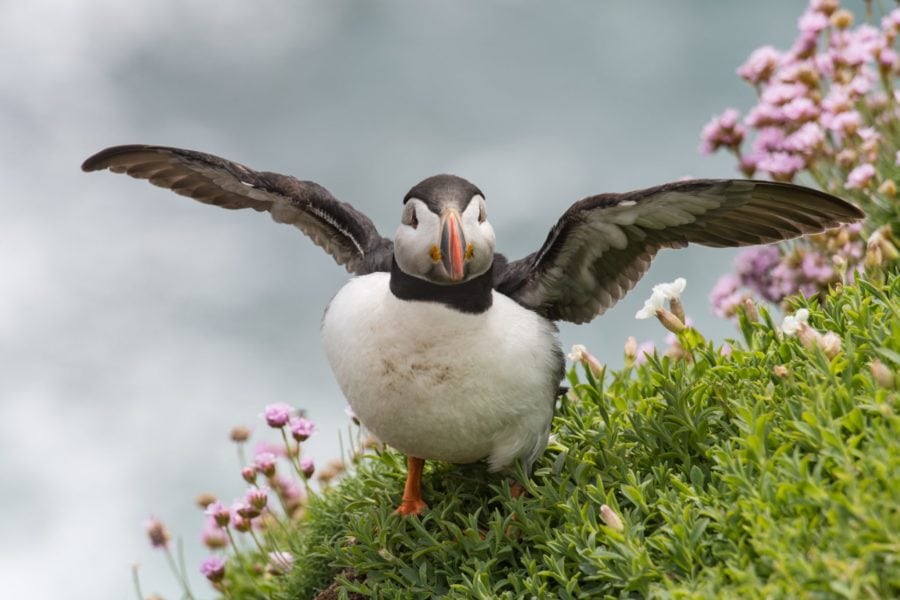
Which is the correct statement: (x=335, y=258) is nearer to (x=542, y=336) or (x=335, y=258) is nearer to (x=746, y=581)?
(x=542, y=336)

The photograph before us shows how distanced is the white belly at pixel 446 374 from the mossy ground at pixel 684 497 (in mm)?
371

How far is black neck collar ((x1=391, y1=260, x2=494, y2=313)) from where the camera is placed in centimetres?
480

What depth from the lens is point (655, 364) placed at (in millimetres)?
5535

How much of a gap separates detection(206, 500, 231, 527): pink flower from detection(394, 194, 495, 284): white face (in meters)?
2.61

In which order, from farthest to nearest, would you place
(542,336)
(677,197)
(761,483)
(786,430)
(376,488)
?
(376,488) < (542,336) < (677,197) < (786,430) < (761,483)

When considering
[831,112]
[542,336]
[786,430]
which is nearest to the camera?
[786,430]

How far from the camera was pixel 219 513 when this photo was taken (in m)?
6.54

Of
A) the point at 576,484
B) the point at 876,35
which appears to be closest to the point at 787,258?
the point at 876,35

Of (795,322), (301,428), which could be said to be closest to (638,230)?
(795,322)

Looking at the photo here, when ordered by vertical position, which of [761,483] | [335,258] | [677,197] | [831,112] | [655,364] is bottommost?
[761,483]

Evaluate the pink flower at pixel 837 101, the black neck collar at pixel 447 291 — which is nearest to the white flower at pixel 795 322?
the black neck collar at pixel 447 291

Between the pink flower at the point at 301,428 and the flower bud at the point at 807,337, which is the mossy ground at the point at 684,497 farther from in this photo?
the pink flower at the point at 301,428

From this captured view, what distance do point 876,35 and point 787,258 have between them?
211 centimetres

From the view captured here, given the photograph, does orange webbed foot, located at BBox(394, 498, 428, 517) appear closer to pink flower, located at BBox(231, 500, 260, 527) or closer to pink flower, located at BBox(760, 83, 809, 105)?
pink flower, located at BBox(231, 500, 260, 527)
